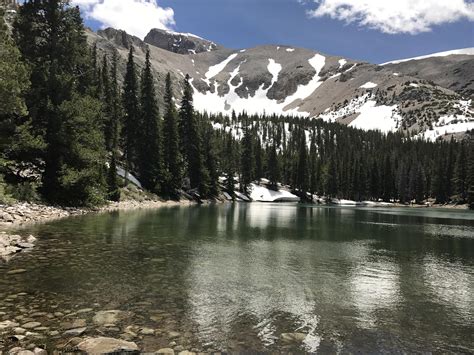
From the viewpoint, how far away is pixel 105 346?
8711 millimetres

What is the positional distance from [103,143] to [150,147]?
17.9m

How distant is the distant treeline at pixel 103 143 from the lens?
122 feet

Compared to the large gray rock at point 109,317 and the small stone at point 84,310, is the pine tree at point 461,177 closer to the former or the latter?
the large gray rock at point 109,317

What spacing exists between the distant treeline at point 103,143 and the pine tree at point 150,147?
0.60ft

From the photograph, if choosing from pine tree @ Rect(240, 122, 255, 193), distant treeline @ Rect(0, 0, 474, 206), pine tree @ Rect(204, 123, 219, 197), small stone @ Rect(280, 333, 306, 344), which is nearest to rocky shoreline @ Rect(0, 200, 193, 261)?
distant treeline @ Rect(0, 0, 474, 206)

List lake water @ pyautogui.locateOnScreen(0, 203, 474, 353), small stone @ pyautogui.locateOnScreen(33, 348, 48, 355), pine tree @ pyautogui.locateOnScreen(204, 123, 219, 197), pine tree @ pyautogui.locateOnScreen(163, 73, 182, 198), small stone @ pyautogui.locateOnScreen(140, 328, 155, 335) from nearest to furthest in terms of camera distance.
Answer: small stone @ pyautogui.locateOnScreen(33, 348, 48, 355), small stone @ pyautogui.locateOnScreen(140, 328, 155, 335), lake water @ pyautogui.locateOnScreen(0, 203, 474, 353), pine tree @ pyautogui.locateOnScreen(163, 73, 182, 198), pine tree @ pyautogui.locateOnScreen(204, 123, 219, 197)

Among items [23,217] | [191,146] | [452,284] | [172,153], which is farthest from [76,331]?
[191,146]

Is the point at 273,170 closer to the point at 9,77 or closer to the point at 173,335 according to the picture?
the point at 9,77

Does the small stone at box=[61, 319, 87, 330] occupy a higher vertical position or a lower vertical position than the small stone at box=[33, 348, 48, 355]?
lower

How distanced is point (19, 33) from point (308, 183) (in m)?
127

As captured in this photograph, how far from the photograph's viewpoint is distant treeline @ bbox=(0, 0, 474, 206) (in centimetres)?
3728

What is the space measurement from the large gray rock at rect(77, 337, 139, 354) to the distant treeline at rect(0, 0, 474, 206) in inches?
939

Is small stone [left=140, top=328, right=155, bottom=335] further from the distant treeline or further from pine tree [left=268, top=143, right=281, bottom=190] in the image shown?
pine tree [left=268, top=143, right=281, bottom=190]

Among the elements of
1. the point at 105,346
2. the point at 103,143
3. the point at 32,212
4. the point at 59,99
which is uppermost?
the point at 59,99
